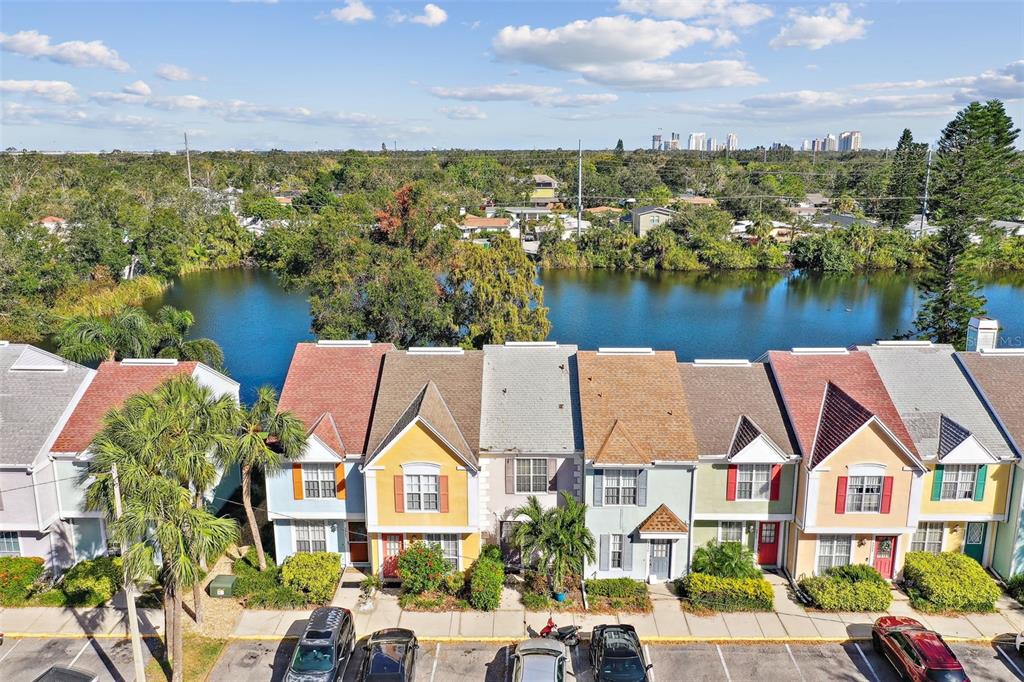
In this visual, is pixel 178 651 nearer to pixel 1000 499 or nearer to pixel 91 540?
pixel 91 540

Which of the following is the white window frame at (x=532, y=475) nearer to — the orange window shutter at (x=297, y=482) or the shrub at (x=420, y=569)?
the shrub at (x=420, y=569)

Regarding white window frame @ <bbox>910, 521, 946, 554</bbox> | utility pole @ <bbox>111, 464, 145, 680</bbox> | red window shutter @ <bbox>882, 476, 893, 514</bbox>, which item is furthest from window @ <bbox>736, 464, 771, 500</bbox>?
utility pole @ <bbox>111, 464, 145, 680</bbox>

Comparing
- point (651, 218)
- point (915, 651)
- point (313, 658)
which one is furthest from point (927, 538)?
point (651, 218)

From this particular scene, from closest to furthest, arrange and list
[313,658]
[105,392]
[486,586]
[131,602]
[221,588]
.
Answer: [131,602], [313,658], [486,586], [221,588], [105,392]

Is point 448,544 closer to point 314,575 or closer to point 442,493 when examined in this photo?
point 442,493

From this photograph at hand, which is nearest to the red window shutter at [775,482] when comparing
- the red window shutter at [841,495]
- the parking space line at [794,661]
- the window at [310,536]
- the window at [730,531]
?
the window at [730,531]

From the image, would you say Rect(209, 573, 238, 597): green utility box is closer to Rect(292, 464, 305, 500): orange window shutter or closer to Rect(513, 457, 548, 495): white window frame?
Rect(292, 464, 305, 500): orange window shutter
